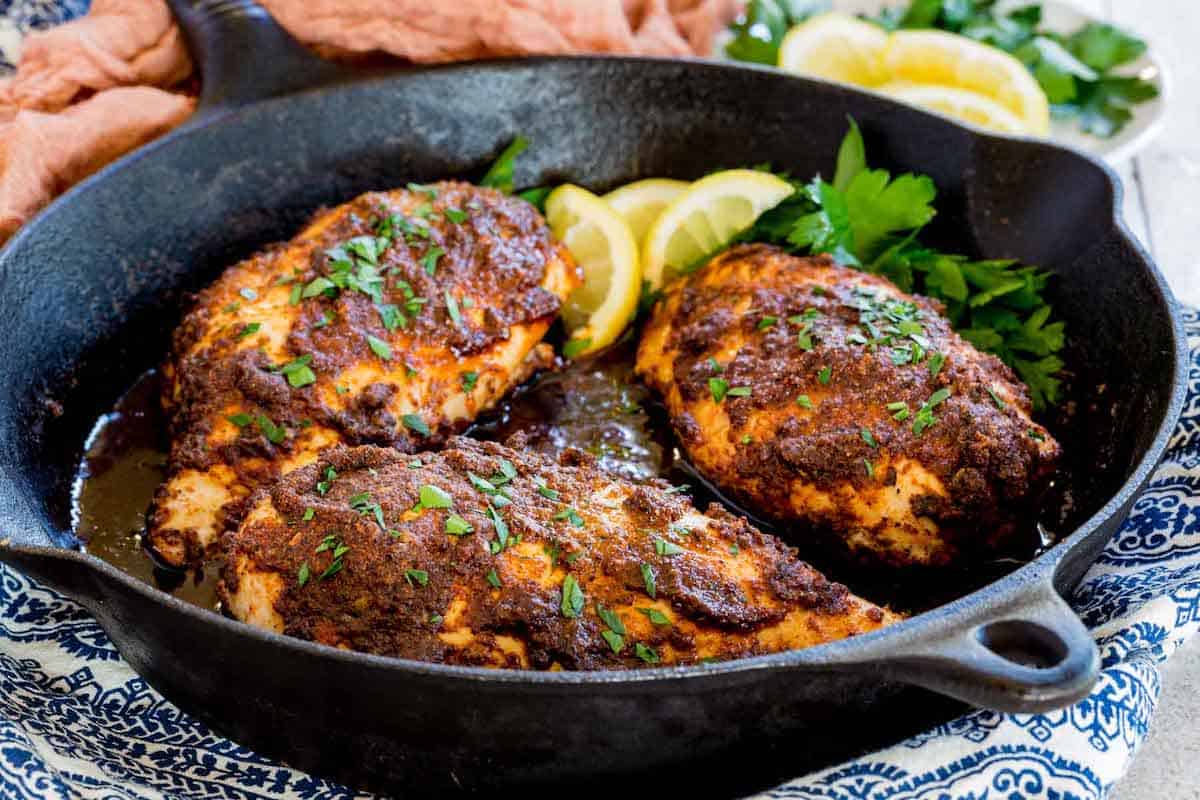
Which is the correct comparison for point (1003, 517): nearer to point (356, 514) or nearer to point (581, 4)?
point (356, 514)

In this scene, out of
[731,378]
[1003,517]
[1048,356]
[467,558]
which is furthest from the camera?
[1048,356]

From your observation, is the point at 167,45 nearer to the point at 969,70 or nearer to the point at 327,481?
the point at 327,481

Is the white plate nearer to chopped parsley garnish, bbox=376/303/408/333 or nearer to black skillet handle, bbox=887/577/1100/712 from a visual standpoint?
chopped parsley garnish, bbox=376/303/408/333

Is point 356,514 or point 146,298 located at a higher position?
point 356,514

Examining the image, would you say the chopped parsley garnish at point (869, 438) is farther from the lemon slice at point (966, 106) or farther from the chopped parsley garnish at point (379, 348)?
the lemon slice at point (966, 106)

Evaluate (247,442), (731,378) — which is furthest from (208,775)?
(731,378)

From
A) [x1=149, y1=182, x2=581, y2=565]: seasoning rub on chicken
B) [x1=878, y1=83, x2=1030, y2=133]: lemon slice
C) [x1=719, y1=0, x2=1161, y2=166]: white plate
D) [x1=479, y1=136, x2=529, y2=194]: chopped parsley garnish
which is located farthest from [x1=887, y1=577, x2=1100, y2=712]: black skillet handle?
[x1=719, y1=0, x2=1161, y2=166]: white plate

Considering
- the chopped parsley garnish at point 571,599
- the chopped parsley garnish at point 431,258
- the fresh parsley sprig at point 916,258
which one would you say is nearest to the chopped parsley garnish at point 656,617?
the chopped parsley garnish at point 571,599
